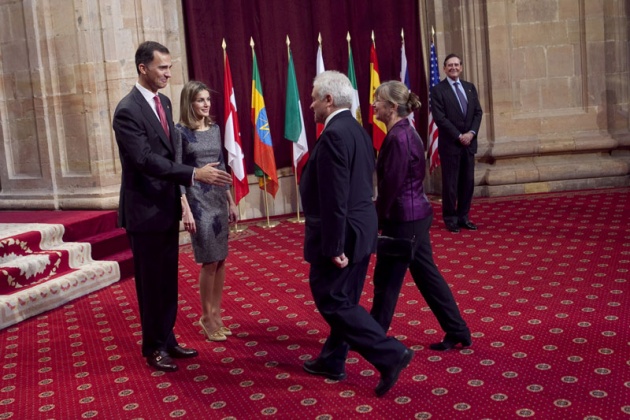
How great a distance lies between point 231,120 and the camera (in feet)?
27.6

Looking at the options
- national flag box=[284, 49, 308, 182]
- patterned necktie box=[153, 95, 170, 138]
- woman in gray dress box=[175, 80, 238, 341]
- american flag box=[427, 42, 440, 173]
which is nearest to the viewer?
patterned necktie box=[153, 95, 170, 138]

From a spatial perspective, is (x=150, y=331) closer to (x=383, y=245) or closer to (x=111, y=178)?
(x=383, y=245)

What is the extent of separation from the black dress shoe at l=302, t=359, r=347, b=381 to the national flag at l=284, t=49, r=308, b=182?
5067 millimetres

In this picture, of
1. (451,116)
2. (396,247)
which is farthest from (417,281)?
(451,116)

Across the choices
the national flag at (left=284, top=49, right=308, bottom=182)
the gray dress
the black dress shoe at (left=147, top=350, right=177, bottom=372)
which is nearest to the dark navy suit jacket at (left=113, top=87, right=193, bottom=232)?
the gray dress

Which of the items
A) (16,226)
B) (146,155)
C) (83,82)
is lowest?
(16,226)

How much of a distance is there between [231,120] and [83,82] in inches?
60.4

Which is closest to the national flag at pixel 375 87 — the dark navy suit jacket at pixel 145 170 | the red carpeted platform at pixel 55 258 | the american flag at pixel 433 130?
the american flag at pixel 433 130

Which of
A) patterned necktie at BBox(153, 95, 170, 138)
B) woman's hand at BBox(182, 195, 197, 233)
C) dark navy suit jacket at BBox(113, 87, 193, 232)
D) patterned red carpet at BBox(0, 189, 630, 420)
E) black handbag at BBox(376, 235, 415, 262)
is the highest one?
patterned necktie at BBox(153, 95, 170, 138)

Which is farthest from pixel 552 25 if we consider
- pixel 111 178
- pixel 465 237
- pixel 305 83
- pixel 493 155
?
pixel 111 178

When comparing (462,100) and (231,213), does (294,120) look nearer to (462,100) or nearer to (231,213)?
(462,100)

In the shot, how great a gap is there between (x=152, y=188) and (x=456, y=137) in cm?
425

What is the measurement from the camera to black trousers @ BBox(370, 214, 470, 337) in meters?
3.98

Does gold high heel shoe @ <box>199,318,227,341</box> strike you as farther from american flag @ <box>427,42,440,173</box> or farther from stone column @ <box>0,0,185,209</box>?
american flag @ <box>427,42,440,173</box>
